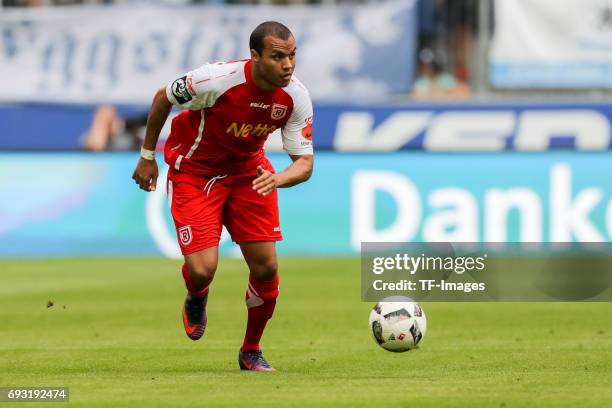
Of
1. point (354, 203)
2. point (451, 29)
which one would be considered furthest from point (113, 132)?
point (451, 29)

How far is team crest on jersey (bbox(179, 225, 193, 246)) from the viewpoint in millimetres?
9211

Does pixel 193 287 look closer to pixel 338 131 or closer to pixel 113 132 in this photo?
pixel 338 131

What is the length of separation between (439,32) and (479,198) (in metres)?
3.59

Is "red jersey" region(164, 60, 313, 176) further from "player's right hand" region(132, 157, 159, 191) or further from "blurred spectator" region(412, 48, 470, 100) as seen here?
"blurred spectator" region(412, 48, 470, 100)

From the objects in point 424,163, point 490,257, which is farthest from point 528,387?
point 424,163

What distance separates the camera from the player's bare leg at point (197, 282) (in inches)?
361

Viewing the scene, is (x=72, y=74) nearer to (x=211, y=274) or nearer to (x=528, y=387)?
(x=211, y=274)

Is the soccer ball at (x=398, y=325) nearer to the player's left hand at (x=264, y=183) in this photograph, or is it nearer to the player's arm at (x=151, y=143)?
the player's left hand at (x=264, y=183)

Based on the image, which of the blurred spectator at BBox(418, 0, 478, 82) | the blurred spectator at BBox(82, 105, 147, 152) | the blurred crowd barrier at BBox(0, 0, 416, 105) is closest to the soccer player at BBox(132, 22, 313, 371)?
the blurred spectator at BBox(82, 105, 147, 152)

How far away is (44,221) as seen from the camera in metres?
19.9

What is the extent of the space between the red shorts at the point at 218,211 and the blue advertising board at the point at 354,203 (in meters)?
9.47

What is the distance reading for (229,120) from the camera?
9055 millimetres

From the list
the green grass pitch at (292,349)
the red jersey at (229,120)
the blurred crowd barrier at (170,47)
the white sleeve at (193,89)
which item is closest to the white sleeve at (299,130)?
the red jersey at (229,120)

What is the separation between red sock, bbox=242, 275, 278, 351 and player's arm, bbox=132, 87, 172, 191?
101cm
